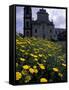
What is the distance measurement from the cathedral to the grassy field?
2.1 inches

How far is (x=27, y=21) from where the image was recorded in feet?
11.7

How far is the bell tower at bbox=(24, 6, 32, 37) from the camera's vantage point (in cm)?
356

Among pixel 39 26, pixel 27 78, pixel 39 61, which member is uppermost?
pixel 39 26

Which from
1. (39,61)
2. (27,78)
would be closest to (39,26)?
(39,61)

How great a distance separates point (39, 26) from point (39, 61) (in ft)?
1.06

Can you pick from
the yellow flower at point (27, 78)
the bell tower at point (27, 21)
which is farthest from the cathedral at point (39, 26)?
the yellow flower at point (27, 78)

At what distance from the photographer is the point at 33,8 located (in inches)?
142

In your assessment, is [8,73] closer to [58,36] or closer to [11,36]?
[11,36]

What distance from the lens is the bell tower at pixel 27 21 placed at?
11.7 ft

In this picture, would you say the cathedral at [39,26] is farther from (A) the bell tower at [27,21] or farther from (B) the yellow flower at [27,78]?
(B) the yellow flower at [27,78]

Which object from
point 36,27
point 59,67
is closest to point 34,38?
point 36,27

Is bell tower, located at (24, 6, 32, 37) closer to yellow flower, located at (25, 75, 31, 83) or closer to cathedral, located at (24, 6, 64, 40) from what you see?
cathedral, located at (24, 6, 64, 40)

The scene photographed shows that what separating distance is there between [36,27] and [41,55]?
0.26 meters

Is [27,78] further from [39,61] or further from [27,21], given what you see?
[27,21]
